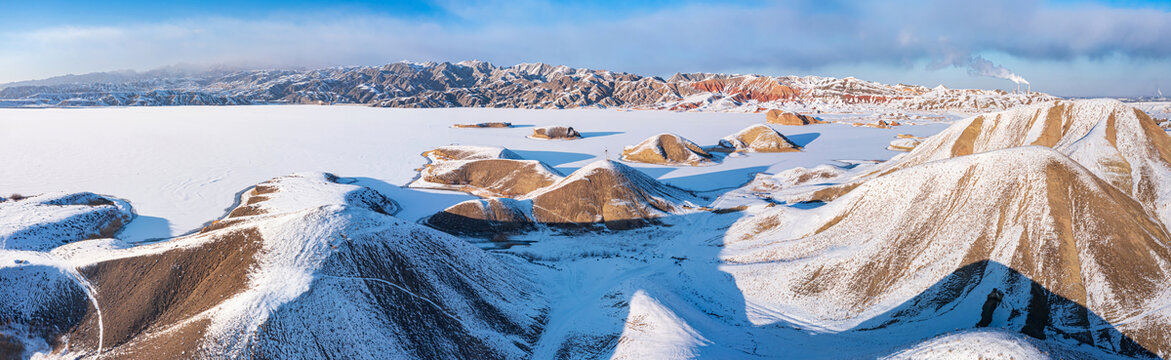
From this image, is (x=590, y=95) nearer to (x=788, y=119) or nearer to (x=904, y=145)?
(x=788, y=119)

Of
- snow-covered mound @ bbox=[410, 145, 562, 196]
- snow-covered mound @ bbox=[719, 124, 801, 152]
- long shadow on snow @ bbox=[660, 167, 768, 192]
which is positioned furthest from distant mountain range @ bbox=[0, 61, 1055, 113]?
snow-covered mound @ bbox=[410, 145, 562, 196]

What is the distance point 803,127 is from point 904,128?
1608cm

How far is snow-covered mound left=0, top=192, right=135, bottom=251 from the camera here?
1745cm

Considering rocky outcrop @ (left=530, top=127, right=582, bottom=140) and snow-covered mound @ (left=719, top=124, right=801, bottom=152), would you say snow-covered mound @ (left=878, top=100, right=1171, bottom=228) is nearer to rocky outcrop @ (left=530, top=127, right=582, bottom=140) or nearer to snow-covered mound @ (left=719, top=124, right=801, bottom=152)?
snow-covered mound @ (left=719, top=124, right=801, bottom=152)

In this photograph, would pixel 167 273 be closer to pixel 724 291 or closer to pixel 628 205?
pixel 724 291

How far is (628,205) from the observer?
22.7 metres

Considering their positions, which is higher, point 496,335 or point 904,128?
point 904,128

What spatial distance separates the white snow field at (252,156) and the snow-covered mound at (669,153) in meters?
1.91

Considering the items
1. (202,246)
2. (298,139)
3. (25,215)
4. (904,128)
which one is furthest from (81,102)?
(904,128)

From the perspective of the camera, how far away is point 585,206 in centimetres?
2253

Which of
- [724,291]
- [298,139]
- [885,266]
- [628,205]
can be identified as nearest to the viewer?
[885,266]

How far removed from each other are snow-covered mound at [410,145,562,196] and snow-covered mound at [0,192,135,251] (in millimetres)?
15101

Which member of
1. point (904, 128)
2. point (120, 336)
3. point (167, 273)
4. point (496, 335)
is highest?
point (904, 128)

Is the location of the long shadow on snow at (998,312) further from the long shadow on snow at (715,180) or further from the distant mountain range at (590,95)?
the distant mountain range at (590,95)
